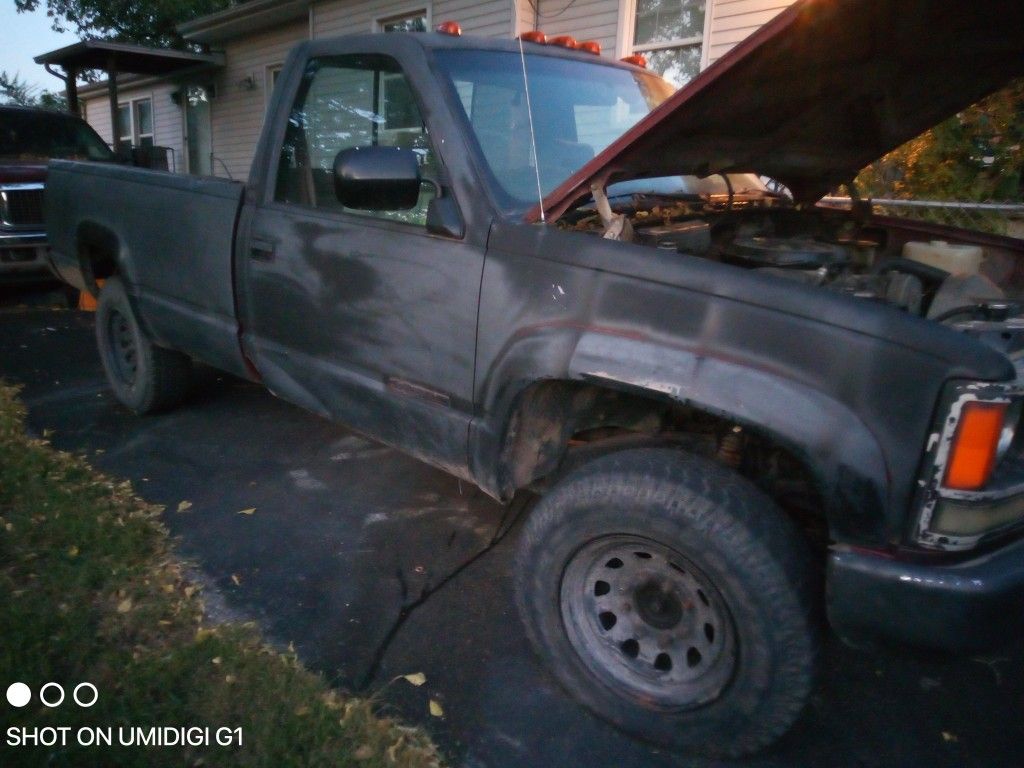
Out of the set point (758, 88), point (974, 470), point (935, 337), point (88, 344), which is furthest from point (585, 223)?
point (88, 344)

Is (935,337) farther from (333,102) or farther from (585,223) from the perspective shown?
(333,102)

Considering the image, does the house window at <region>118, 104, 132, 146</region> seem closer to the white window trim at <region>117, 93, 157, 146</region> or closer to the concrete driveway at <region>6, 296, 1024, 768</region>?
the white window trim at <region>117, 93, 157, 146</region>

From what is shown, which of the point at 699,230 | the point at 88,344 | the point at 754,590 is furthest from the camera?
the point at 88,344

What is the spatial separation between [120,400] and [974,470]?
4641 millimetres

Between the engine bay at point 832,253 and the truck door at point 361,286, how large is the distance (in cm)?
55

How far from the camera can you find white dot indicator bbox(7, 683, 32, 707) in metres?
2.16

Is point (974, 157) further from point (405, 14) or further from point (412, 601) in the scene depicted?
point (405, 14)

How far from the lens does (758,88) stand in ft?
7.34

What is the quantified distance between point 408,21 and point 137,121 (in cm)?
1067

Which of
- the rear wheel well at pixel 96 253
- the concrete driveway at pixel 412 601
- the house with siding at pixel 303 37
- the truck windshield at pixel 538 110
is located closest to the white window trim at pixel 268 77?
the house with siding at pixel 303 37

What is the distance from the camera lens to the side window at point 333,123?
2.83 meters

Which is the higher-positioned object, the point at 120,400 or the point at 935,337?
the point at 935,337

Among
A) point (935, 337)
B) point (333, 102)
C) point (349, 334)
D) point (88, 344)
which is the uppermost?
point (333, 102)

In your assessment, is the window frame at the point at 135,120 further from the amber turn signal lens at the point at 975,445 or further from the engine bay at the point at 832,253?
the amber turn signal lens at the point at 975,445
